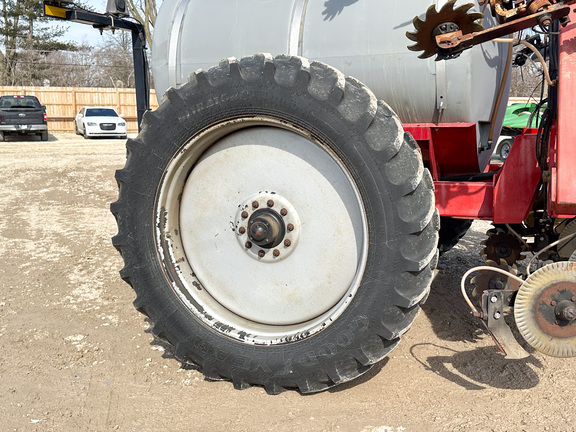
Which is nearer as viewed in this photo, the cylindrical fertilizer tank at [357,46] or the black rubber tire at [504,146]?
the cylindrical fertilizer tank at [357,46]

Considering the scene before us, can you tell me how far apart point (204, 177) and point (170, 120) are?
38 centimetres

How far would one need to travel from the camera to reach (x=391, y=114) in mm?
2738

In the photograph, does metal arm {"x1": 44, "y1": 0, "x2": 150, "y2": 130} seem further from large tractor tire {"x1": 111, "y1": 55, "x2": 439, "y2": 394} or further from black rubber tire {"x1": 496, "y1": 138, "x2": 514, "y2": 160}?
black rubber tire {"x1": 496, "y1": 138, "x2": 514, "y2": 160}

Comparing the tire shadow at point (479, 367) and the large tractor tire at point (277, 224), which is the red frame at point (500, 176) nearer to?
the large tractor tire at point (277, 224)

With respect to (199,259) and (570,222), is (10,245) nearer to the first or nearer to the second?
(199,259)

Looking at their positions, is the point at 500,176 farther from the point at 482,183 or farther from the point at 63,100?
the point at 63,100

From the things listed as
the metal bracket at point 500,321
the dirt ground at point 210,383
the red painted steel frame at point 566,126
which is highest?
the red painted steel frame at point 566,126

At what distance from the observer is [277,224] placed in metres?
3.02

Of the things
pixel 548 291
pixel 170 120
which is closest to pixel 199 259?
pixel 170 120

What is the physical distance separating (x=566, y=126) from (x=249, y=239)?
1611mm

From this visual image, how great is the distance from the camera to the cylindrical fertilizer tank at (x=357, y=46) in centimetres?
301

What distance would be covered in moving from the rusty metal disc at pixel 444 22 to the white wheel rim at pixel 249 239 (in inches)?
26.6

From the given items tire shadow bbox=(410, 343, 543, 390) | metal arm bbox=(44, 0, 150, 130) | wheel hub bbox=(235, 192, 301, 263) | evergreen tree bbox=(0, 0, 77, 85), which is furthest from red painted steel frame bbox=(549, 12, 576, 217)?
evergreen tree bbox=(0, 0, 77, 85)

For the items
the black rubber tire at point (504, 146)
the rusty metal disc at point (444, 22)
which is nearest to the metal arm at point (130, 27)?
the rusty metal disc at point (444, 22)
